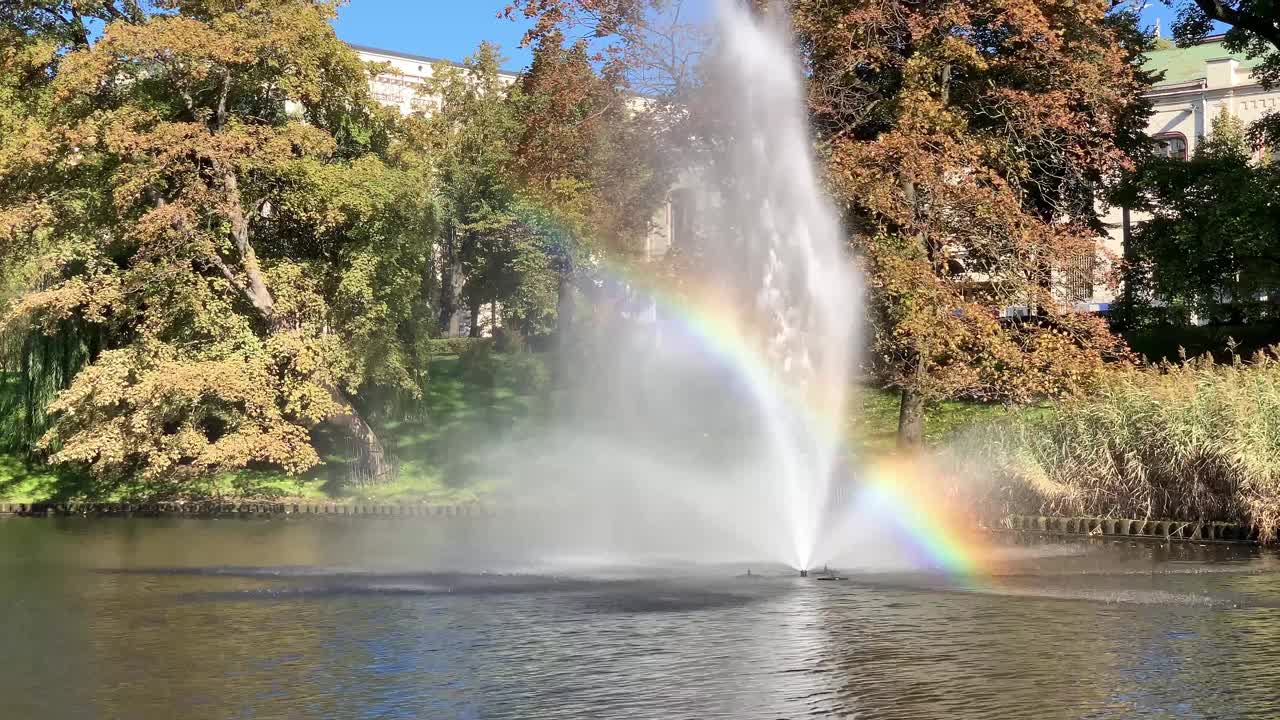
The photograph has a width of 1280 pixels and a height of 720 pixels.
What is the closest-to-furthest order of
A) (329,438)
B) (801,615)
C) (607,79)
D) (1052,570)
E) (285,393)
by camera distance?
(801,615) < (1052,570) < (607,79) < (285,393) < (329,438)

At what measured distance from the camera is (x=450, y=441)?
4753 cm

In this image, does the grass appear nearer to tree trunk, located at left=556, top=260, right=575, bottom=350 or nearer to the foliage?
the foliage

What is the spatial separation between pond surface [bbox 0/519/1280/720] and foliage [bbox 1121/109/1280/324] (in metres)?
18.4

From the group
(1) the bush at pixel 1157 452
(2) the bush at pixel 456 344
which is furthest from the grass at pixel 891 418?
(2) the bush at pixel 456 344

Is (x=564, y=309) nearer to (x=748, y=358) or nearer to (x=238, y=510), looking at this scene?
(x=238, y=510)

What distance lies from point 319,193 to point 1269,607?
27930 millimetres

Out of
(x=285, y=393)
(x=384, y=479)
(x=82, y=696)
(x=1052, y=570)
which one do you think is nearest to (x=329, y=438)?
(x=384, y=479)

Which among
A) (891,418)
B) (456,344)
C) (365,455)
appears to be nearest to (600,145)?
(365,455)

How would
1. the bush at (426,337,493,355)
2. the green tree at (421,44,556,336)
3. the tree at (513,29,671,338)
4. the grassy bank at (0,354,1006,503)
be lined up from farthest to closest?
1. the green tree at (421,44,556,336)
2. the bush at (426,337,493,355)
3. the grassy bank at (0,354,1006,503)
4. the tree at (513,29,671,338)

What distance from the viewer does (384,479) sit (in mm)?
42906

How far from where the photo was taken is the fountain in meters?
27.2

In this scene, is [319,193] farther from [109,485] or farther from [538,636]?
[538,636]

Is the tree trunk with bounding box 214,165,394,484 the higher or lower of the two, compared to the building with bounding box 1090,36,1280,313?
lower

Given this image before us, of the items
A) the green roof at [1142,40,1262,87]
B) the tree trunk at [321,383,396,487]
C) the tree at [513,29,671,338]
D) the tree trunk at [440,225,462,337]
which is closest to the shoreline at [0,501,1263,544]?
the tree trunk at [321,383,396,487]
